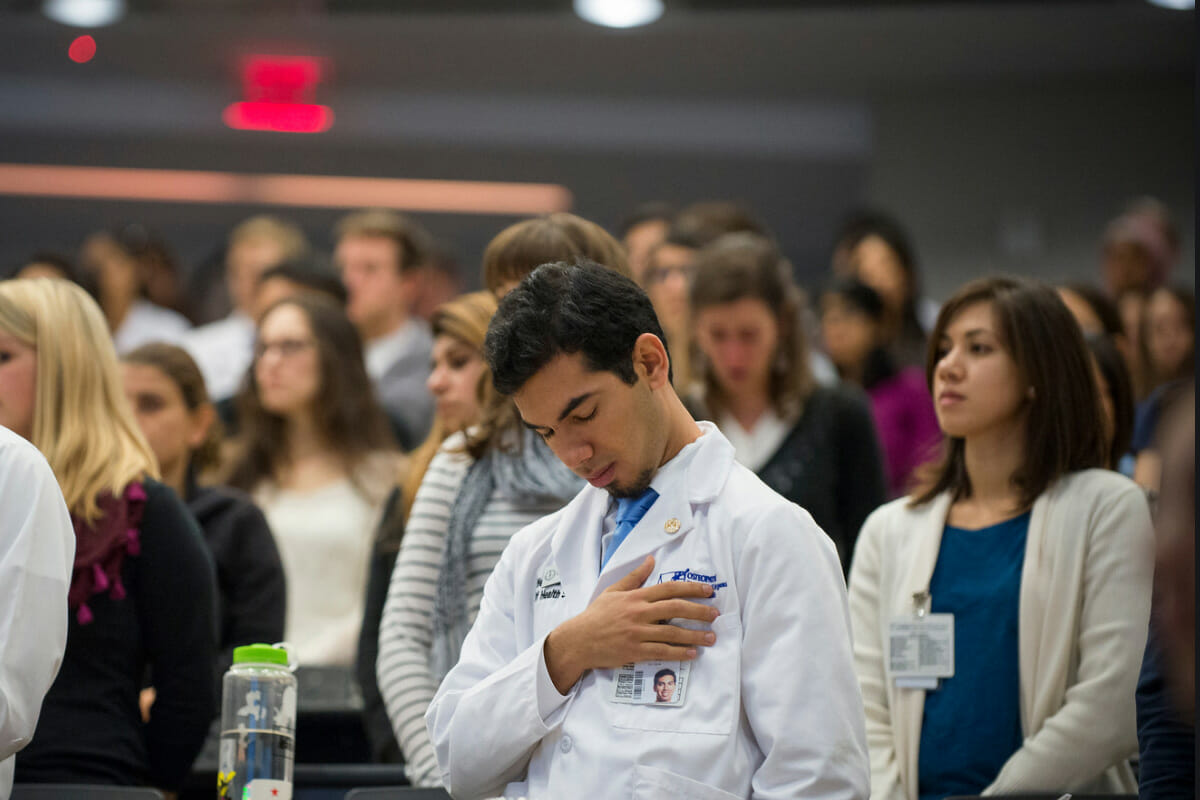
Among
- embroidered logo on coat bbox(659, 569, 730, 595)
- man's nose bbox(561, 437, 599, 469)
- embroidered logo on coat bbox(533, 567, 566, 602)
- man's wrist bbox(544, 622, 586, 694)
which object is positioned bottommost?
man's wrist bbox(544, 622, 586, 694)

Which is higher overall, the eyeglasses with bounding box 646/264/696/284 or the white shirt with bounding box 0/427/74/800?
the eyeglasses with bounding box 646/264/696/284

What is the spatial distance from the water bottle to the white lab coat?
1.68 ft

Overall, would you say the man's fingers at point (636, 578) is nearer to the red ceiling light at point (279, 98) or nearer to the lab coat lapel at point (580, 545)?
the lab coat lapel at point (580, 545)

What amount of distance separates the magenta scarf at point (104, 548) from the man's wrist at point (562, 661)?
1178 mm

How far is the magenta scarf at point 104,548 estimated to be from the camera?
2809 millimetres

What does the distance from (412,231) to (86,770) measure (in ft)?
13.2

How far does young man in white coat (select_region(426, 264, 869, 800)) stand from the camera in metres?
1.91

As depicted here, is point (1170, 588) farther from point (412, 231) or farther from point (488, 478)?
point (412, 231)

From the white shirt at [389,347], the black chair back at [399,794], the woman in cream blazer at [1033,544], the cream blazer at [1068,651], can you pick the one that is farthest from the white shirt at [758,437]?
the white shirt at [389,347]

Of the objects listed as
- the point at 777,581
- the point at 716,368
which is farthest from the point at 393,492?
the point at 777,581

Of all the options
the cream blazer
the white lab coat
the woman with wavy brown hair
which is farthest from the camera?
the woman with wavy brown hair

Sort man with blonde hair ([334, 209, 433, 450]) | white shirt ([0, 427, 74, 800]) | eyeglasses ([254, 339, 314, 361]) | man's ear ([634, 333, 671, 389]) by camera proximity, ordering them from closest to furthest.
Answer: man's ear ([634, 333, 671, 389]) < white shirt ([0, 427, 74, 800]) < eyeglasses ([254, 339, 314, 361]) < man with blonde hair ([334, 209, 433, 450])

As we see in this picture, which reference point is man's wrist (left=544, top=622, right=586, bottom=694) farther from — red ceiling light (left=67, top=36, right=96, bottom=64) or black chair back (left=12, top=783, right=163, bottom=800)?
red ceiling light (left=67, top=36, right=96, bottom=64)

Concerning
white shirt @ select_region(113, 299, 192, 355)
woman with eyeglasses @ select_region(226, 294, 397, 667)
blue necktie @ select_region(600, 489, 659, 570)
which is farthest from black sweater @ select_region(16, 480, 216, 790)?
white shirt @ select_region(113, 299, 192, 355)
